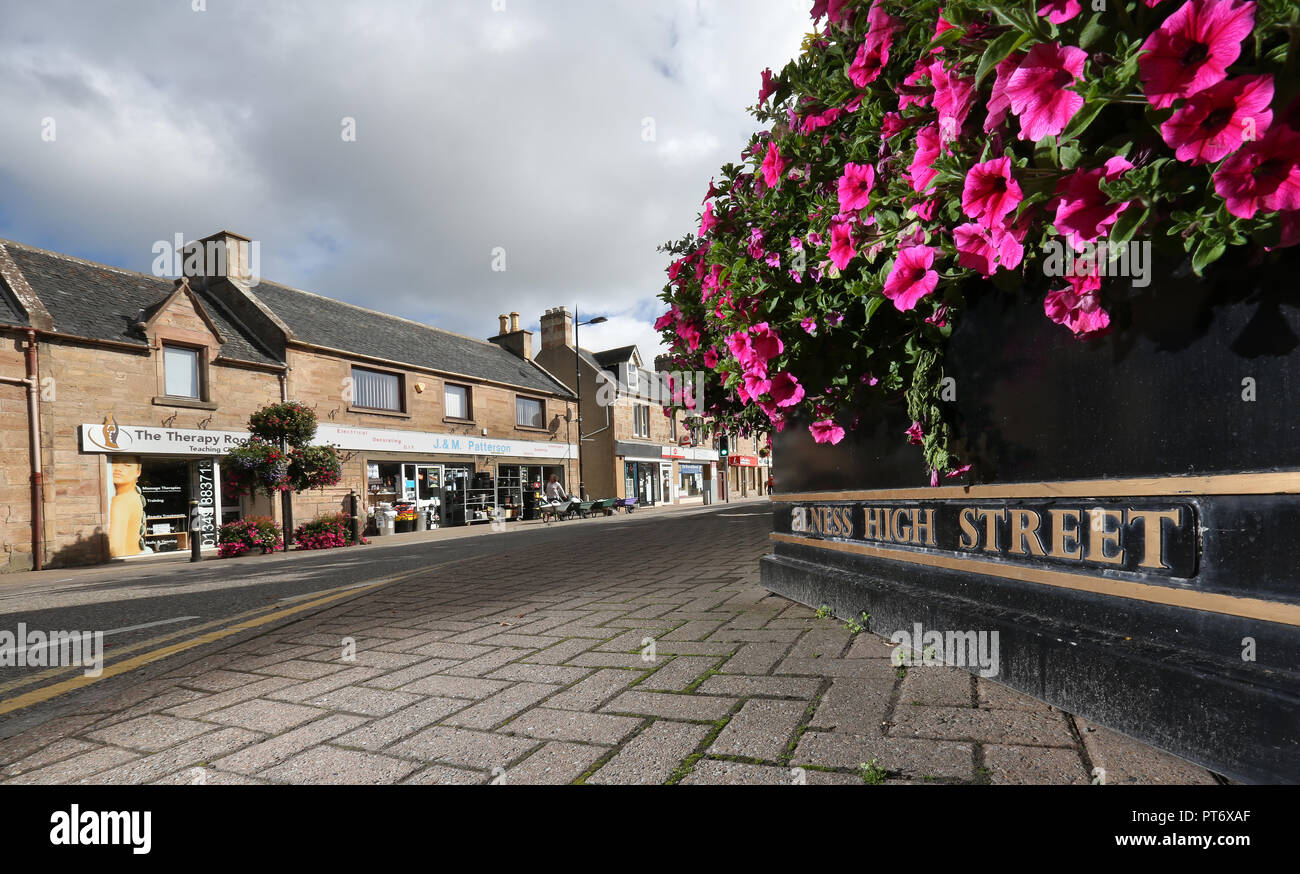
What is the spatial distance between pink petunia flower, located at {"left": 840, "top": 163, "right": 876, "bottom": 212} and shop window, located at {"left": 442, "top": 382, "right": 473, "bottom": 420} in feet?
71.4

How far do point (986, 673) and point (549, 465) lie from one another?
83.6 feet

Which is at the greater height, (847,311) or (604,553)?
(847,311)

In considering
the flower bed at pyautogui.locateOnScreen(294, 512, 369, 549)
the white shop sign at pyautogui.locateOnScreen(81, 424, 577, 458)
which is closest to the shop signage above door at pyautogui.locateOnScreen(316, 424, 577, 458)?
the white shop sign at pyautogui.locateOnScreen(81, 424, 577, 458)

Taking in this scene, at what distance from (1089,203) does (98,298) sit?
63.5 ft

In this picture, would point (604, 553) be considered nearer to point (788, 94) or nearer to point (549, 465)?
point (788, 94)

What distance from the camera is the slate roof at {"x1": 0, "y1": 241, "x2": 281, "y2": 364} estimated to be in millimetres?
13727

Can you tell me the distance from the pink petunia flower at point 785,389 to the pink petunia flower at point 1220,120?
1.77 metres

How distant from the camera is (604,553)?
909cm

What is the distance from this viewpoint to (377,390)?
20.3 m

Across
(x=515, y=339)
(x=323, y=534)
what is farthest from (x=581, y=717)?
(x=515, y=339)

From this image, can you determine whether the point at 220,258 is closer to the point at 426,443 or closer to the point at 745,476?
the point at 426,443

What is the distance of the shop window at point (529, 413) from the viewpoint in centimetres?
2647

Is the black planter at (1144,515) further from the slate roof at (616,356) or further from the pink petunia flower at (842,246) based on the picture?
the slate roof at (616,356)
